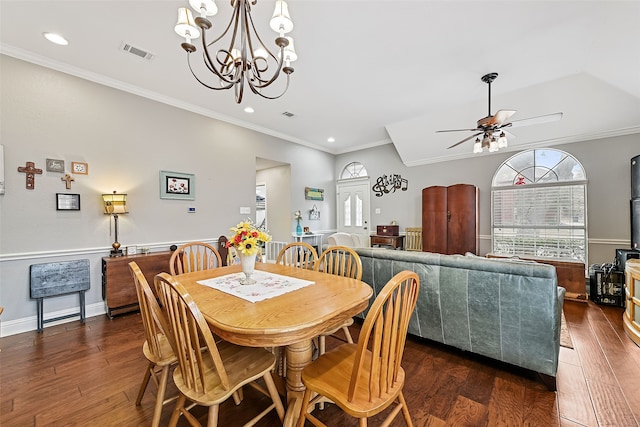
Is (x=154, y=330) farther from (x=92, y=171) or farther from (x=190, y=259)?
(x=92, y=171)

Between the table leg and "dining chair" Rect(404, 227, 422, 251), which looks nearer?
the table leg

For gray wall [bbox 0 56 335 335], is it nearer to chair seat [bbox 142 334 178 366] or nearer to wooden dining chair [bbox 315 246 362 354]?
chair seat [bbox 142 334 178 366]

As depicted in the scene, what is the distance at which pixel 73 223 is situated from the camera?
10.2 feet

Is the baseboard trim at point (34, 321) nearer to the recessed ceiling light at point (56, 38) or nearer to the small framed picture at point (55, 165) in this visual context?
the small framed picture at point (55, 165)

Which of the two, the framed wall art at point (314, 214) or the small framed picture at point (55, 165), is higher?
the small framed picture at point (55, 165)

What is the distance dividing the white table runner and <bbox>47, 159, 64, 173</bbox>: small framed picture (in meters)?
2.63

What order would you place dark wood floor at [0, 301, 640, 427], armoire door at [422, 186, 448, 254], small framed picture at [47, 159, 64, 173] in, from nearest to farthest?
dark wood floor at [0, 301, 640, 427], small framed picture at [47, 159, 64, 173], armoire door at [422, 186, 448, 254]

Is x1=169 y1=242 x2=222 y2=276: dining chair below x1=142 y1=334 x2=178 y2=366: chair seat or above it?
above

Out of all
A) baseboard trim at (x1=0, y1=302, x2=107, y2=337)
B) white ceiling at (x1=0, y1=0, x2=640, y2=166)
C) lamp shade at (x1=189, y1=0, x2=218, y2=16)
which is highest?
white ceiling at (x1=0, y1=0, x2=640, y2=166)

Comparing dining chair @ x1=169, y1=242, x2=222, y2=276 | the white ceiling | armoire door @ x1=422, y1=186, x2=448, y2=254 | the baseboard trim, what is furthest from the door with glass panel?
the baseboard trim

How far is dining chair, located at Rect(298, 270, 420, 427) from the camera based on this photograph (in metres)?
1.04

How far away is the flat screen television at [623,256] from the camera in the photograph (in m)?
3.24

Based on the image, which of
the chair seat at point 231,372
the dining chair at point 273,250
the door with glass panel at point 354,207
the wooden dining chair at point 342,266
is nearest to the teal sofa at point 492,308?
the wooden dining chair at point 342,266

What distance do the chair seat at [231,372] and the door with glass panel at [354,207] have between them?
520 cm
